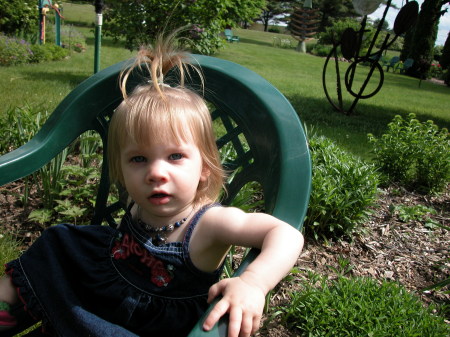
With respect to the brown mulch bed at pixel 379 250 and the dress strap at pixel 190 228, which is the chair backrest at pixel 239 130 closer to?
the dress strap at pixel 190 228

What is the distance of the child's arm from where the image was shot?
814 mm

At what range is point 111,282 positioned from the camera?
133cm

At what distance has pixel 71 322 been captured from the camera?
127 cm

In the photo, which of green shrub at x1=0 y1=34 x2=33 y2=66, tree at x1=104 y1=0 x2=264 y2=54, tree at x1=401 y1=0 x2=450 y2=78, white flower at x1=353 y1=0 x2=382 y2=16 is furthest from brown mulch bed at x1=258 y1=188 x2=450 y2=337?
tree at x1=401 y1=0 x2=450 y2=78

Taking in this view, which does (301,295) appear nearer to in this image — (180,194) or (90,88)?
(180,194)

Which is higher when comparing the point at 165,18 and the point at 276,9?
the point at 276,9

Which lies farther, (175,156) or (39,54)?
(39,54)

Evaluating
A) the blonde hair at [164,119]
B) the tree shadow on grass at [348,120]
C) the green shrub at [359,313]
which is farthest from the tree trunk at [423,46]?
the blonde hair at [164,119]

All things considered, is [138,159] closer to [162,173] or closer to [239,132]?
[162,173]

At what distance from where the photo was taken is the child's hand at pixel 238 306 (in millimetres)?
788

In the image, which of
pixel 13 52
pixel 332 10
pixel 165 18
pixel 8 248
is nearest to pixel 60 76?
pixel 13 52

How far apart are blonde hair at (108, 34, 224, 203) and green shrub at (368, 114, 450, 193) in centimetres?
229

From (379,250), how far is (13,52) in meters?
8.68

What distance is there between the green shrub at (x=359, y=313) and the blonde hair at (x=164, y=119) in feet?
2.33
